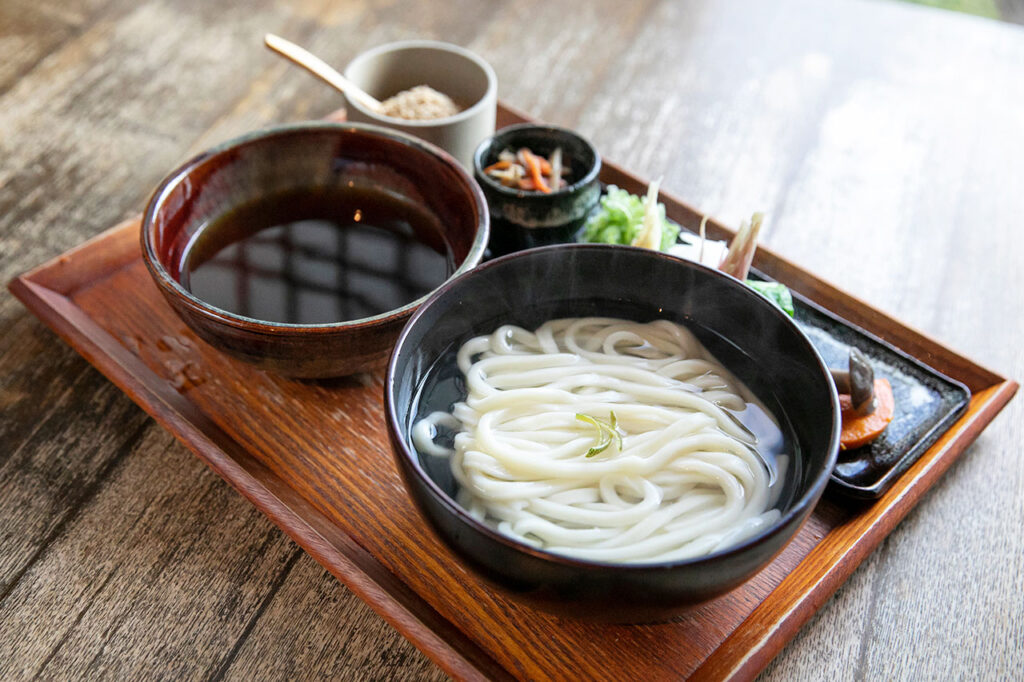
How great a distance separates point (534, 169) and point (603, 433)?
0.77 m

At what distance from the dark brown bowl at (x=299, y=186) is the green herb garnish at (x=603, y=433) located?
0.33 meters

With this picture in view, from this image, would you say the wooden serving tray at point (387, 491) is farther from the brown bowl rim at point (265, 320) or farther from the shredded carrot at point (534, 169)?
the shredded carrot at point (534, 169)

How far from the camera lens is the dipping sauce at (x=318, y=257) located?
5.04ft

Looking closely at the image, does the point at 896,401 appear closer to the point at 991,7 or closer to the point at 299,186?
the point at 299,186

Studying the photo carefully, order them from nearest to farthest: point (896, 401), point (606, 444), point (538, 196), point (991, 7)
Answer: point (606, 444) → point (896, 401) → point (538, 196) → point (991, 7)

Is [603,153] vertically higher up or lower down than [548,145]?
lower down

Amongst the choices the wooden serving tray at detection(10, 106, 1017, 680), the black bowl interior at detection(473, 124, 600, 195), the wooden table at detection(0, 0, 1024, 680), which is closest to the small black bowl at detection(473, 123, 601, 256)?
the black bowl interior at detection(473, 124, 600, 195)

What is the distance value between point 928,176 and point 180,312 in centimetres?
189

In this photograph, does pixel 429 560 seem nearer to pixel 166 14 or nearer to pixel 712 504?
pixel 712 504

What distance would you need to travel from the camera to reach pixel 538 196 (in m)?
1.71

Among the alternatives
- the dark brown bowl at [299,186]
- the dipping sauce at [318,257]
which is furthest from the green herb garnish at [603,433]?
the dipping sauce at [318,257]

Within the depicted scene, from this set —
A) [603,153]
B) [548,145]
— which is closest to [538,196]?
[548,145]

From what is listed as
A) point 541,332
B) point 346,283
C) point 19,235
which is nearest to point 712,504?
point 541,332

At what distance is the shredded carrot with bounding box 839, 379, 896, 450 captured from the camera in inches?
57.1
